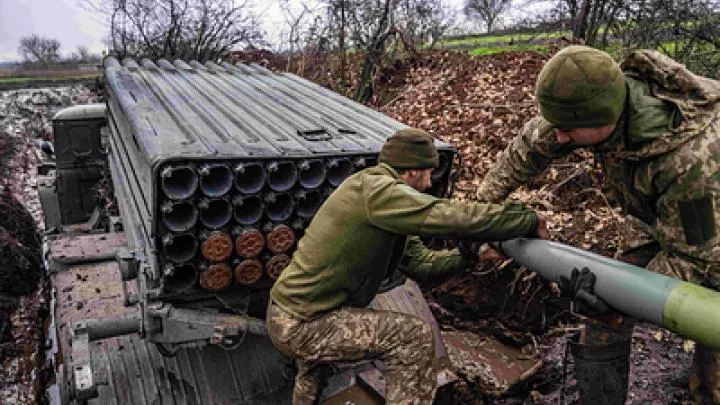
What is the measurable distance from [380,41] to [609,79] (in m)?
9.32

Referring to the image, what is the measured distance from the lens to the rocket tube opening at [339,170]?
3882 mm

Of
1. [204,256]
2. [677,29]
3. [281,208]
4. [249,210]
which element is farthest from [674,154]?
[677,29]

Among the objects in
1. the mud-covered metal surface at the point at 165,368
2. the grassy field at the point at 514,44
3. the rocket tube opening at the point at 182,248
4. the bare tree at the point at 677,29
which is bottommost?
the mud-covered metal surface at the point at 165,368

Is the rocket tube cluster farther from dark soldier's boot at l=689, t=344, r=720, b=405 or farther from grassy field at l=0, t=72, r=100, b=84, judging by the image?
grassy field at l=0, t=72, r=100, b=84

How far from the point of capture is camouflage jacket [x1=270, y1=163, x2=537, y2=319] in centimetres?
296

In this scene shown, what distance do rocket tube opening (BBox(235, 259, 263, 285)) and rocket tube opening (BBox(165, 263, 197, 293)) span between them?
0.26 metres

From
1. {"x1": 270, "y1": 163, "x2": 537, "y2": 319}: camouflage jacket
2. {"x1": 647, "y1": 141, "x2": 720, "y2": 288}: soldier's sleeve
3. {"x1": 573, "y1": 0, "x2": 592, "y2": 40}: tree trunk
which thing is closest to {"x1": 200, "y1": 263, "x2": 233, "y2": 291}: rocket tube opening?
{"x1": 270, "y1": 163, "x2": 537, "y2": 319}: camouflage jacket

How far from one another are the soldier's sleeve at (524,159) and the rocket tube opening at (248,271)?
1425 mm

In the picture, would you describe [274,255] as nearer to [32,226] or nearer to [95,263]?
[95,263]

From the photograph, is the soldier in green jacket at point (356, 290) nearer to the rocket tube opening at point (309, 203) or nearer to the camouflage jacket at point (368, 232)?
the camouflage jacket at point (368, 232)

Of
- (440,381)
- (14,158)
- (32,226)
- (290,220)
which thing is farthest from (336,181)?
(14,158)

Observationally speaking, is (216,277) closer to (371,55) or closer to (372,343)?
(372,343)

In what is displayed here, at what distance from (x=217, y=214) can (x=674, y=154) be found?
2.46 meters

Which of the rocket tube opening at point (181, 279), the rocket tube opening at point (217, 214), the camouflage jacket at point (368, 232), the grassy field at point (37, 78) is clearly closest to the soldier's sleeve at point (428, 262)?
the camouflage jacket at point (368, 232)
